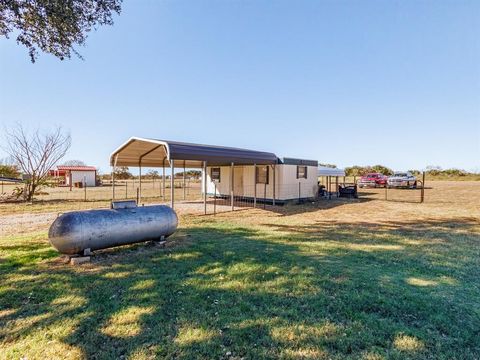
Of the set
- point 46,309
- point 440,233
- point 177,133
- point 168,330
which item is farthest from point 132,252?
point 177,133

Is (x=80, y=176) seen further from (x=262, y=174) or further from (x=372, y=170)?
(x=372, y=170)

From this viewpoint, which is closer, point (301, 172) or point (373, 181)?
point (301, 172)

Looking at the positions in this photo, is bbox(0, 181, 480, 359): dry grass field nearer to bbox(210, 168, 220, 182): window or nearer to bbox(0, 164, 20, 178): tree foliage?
bbox(210, 168, 220, 182): window

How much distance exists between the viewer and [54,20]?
664cm

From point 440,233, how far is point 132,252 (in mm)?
8371

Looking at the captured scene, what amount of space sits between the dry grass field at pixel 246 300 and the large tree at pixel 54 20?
16.8 ft

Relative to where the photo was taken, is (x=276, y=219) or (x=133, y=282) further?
(x=276, y=219)

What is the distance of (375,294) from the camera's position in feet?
12.5

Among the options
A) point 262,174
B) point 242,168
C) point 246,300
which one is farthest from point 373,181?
point 246,300

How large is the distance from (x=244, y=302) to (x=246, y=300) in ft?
0.21

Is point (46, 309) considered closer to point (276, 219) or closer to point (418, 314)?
point (418, 314)

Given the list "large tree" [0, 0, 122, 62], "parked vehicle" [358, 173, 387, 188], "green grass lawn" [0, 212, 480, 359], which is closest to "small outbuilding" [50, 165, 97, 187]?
"large tree" [0, 0, 122, 62]

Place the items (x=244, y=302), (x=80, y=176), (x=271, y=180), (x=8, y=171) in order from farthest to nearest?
(x=80, y=176) < (x=8, y=171) < (x=271, y=180) < (x=244, y=302)

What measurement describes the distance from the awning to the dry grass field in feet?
13.6
